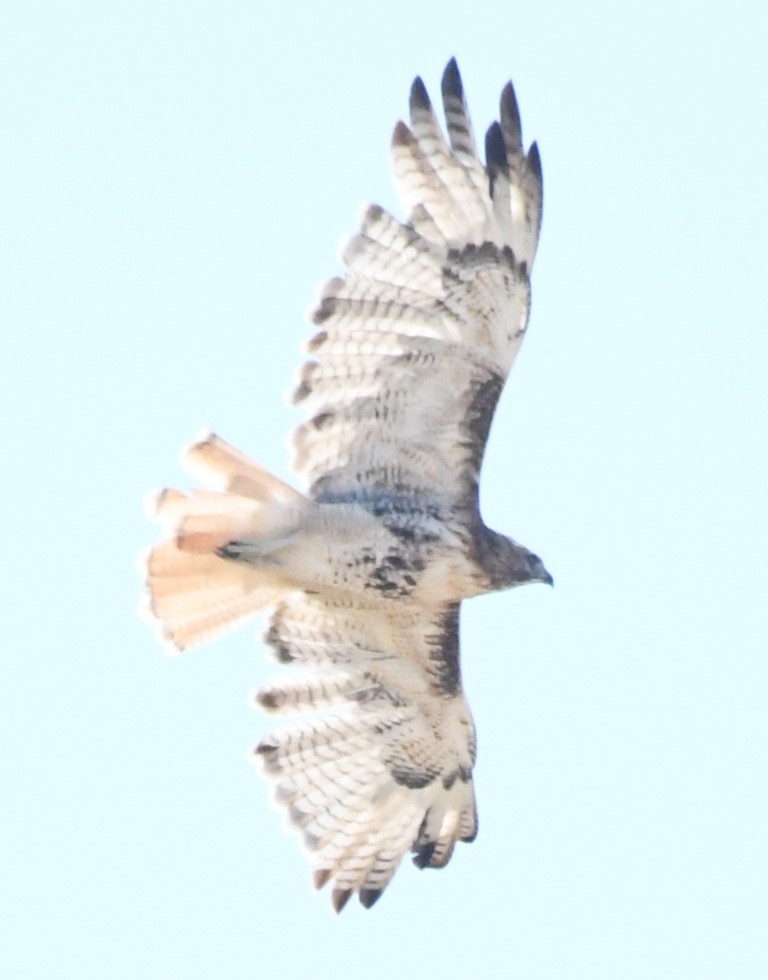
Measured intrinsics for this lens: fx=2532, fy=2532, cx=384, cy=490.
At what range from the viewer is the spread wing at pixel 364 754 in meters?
10.6

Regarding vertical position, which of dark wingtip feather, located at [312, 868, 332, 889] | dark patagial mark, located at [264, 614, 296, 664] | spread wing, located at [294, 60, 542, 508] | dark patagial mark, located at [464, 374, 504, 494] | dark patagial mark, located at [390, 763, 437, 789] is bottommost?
dark wingtip feather, located at [312, 868, 332, 889]

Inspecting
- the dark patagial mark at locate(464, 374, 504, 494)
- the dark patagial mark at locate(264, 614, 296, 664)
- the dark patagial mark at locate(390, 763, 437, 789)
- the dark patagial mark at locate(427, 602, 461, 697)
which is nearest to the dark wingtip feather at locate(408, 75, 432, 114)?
the dark patagial mark at locate(464, 374, 504, 494)

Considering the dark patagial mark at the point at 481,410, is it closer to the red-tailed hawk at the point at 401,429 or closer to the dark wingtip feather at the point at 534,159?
the red-tailed hawk at the point at 401,429

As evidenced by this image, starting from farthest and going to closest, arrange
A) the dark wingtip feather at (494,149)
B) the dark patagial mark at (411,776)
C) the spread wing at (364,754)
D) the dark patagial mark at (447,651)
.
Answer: the dark patagial mark at (411,776), the spread wing at (364,754), the dark patagial mark at (447,651), the dark wingtip feather at (494,149)

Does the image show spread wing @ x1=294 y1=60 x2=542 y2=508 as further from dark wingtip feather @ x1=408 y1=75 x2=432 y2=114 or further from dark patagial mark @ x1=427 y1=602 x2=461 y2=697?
dark patagial mark @ x1=427 y1=602 x2=461 y2=697

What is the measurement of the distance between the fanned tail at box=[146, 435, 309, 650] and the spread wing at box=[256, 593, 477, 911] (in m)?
0.53

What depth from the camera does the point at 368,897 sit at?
35.1 feet

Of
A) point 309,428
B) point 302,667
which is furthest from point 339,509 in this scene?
point 302,667

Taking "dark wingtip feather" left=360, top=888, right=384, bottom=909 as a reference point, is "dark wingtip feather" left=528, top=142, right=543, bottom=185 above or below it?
above

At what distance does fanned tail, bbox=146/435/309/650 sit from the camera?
9.81m

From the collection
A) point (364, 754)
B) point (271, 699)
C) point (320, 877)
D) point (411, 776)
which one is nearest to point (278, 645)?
point (271, 699)

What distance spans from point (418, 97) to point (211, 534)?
1.88 meters

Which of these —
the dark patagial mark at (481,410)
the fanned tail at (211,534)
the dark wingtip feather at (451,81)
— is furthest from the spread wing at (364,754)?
the dark wingtip feather at (451,81)

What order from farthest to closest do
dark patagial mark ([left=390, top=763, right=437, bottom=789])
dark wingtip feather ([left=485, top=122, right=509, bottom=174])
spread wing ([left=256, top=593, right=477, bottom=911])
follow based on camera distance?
1. dark patagial mark ([left=390, top=763, right=437, bottom=789])
2. spread wing ([left=256, top=593, right=477, bottom=911])
3. dark wingtip feather ([left=485, top=122, right=509, bottom=174])
